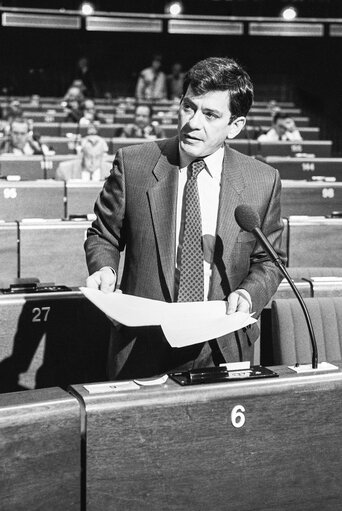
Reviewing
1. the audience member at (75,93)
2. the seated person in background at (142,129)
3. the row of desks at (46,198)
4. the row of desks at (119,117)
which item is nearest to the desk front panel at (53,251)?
the row of desks at (46,198)

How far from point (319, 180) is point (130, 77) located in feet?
30.9

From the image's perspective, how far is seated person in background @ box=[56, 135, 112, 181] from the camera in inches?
232

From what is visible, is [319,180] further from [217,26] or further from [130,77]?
[130,77]

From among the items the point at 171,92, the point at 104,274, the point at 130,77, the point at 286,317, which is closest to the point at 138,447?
the point at 104,274

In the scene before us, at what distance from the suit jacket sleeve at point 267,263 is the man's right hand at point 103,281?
10.9 inches

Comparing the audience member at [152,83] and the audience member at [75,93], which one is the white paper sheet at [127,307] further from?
the audience member at [152,83]

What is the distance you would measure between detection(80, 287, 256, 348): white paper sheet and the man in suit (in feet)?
0.44

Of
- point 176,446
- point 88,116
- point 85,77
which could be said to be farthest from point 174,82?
point 176,446

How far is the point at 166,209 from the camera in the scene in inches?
64.2

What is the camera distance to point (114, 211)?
5.46 feet

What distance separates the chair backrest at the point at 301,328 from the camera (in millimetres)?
2172

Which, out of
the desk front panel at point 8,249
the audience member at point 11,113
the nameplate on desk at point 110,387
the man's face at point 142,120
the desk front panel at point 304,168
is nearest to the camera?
the nameplate on desk at point 110,387

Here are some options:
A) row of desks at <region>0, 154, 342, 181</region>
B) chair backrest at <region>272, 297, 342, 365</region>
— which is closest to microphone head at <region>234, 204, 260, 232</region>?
chair backrest at <region>272, 297, 342, 365</region>

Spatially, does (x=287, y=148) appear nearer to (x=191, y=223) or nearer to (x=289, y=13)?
(x=289, y=13)
